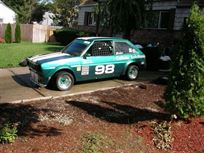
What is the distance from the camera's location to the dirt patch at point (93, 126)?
23.6ft

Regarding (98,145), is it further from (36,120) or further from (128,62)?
(128,62)

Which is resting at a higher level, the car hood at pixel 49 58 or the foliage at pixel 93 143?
the car hood at pixel 49 58

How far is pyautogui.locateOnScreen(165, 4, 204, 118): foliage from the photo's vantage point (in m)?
8.05

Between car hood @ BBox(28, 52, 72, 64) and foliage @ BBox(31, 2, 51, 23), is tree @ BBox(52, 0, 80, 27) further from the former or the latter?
car hood @ BBox(28, 52, 72, 64)

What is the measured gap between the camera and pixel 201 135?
823 cm

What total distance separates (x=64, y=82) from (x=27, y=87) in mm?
1219

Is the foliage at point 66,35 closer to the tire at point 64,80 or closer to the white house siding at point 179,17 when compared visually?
the white house siding at point 179,17

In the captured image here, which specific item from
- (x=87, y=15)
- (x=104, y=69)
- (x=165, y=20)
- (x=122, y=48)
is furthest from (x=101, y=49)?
(x=87, y=15)

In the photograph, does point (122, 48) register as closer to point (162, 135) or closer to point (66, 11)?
point (162, 135)

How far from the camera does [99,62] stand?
1233cm

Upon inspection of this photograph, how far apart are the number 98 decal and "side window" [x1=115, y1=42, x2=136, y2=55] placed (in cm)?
57

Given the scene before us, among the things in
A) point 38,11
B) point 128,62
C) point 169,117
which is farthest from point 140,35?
point 38,11

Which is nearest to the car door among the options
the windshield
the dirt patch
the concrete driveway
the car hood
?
Result: the windshield

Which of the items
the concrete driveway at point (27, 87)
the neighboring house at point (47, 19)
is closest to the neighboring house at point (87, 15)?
the concrete driveway at point (27, 87)
